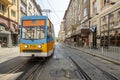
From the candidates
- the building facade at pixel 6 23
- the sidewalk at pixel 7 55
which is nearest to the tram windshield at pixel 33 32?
the sidewalk at pixel 7 55

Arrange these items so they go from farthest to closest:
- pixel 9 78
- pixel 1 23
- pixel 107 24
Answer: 1. pixel 1 23
2. pixel 107 24
3. pixel 9 78

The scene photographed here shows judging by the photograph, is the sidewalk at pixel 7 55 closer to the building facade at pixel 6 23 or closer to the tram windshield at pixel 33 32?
the tram windshield at pixel 33 32

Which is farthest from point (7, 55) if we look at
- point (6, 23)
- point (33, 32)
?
point (6, 23)

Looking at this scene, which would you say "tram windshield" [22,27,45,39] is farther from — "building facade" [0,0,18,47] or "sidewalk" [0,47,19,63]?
"building facade" [0,0,18,47]

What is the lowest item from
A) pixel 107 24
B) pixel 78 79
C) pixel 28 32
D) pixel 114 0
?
pixel 78 79

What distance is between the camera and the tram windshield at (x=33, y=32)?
12.1 meters

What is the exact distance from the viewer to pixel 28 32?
1229 centimetres

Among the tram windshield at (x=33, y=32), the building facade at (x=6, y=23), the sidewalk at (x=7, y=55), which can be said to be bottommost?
the sidewalk at (x=7, y=55)

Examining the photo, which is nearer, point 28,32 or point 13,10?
point 28,32

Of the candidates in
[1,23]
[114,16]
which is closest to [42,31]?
[114,16]

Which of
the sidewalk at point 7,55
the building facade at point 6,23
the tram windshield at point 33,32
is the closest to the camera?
the tram windshield at point 33,32

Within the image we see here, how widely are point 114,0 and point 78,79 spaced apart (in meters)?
17.5

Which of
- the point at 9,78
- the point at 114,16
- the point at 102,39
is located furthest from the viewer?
the point at 102,39

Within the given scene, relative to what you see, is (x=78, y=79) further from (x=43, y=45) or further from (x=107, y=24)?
(x=107, y=24)
